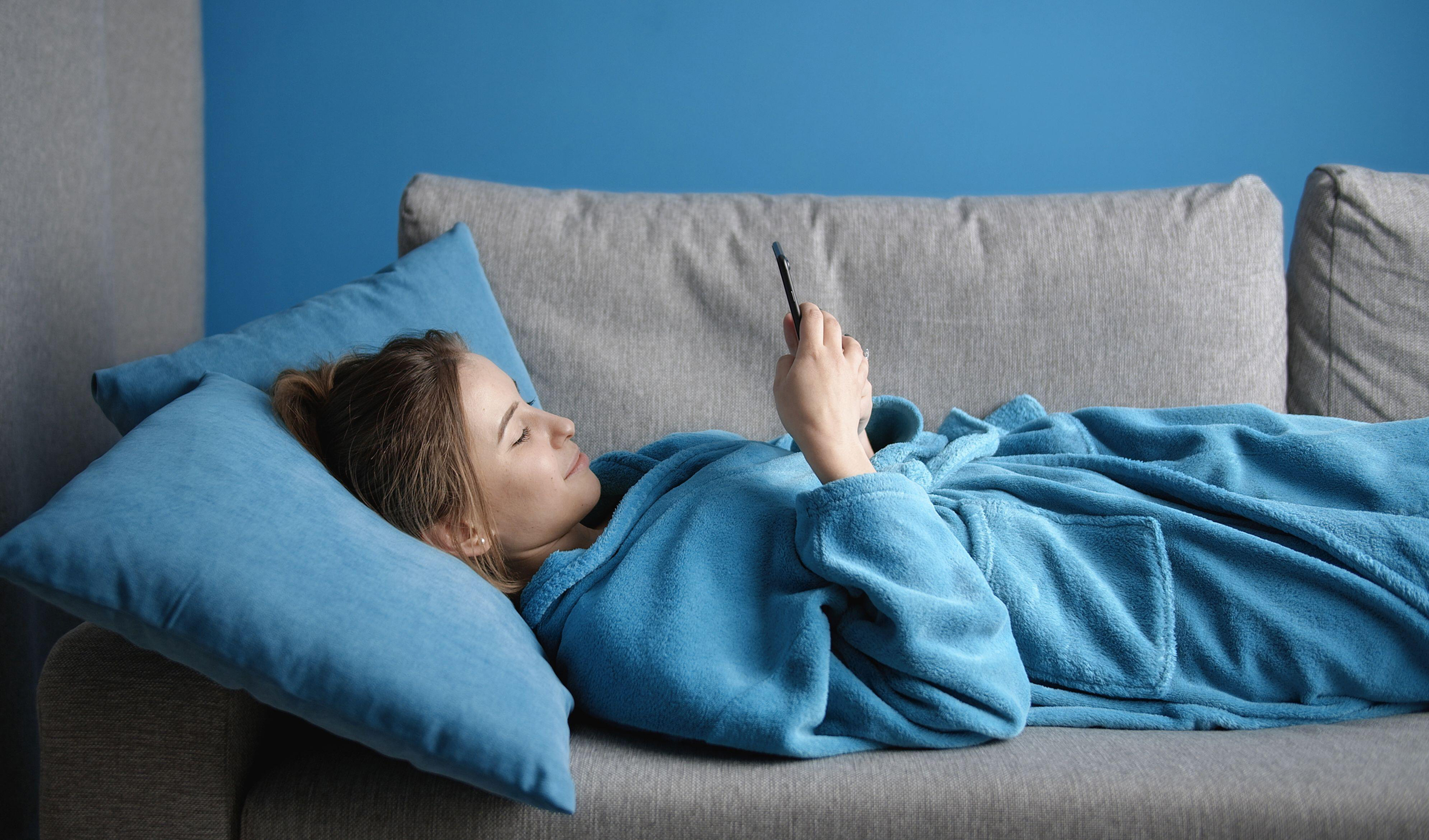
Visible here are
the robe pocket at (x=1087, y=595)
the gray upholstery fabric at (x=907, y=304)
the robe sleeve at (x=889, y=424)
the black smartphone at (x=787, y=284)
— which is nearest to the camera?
the robe pocket at (x=1087, y=595)

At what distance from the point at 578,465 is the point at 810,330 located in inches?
12.1

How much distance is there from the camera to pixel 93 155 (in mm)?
1548

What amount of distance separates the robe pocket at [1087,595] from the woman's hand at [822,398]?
165mm

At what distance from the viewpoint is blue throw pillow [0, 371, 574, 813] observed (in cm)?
69

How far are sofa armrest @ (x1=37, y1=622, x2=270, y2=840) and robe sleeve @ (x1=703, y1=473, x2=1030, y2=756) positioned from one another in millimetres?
441

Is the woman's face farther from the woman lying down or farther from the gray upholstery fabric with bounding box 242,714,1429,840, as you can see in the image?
the gray upholstery fabric with bounding box 242,714,1429,840

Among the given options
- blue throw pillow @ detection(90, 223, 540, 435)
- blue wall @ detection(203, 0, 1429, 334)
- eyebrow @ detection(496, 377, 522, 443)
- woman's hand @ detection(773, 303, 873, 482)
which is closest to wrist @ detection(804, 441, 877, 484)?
woman's hand @ detection(773, 303, 873, 482)

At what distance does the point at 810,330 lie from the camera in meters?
1.01

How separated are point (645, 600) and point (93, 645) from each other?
475 millimetres

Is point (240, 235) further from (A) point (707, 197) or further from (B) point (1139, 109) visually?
(B) point (1139, 109)

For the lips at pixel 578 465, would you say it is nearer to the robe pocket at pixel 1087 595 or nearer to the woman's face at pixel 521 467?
the woman's face at pixel 521 467

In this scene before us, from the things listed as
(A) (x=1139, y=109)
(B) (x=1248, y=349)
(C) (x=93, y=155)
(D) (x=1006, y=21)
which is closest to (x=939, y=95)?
(D) (x=1006, y=21)

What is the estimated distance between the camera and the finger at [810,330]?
1007mm

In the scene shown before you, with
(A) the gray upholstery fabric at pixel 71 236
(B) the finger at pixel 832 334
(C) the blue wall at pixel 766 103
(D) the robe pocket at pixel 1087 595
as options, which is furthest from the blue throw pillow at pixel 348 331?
(C) the blue wall at pixel 766 103
